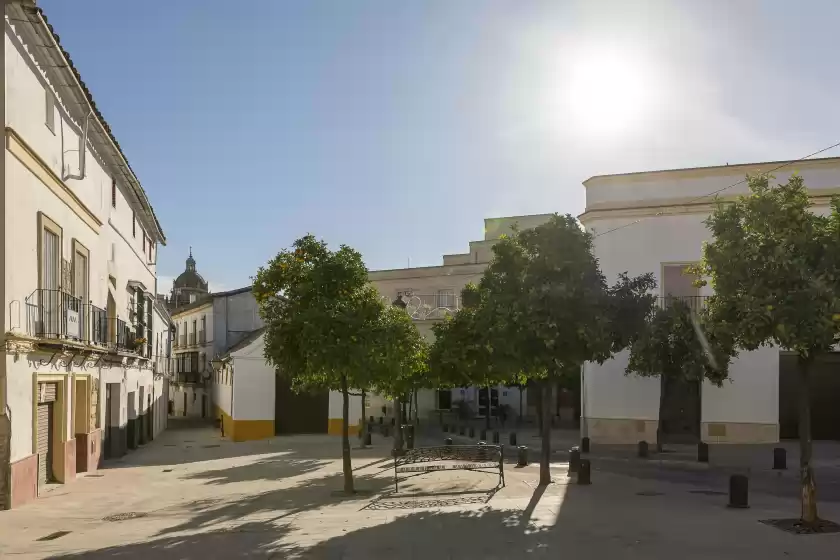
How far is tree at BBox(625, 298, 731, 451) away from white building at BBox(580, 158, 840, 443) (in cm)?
342

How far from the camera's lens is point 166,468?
23.3 metres

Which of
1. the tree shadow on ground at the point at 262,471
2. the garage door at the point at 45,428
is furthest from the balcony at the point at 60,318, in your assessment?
the tree shadow on ground at the point at 262,471

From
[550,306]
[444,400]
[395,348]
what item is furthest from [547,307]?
Result: [444,400]

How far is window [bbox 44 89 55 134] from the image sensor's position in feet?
53.1

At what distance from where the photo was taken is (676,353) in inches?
945

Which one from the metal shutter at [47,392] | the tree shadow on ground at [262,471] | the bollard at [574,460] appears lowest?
the tree shadow on ground at [262,471]

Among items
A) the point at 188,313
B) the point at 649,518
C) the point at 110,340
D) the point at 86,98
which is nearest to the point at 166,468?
the point at 110,340

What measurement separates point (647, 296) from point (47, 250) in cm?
1288

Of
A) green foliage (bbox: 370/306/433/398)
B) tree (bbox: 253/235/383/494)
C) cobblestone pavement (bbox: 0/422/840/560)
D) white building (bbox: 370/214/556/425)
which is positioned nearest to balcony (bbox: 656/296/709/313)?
cobblestone pavement (bbox: 0/422/840/560)

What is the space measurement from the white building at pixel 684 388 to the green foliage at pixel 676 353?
3.42m

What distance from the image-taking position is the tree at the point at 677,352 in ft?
77.2

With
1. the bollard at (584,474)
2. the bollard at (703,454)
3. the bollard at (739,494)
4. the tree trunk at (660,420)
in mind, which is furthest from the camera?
the tree trunk at (660,420)

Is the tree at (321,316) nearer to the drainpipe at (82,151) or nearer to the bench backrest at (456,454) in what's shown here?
the bench backrest at (456,454)

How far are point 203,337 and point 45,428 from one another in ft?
107
